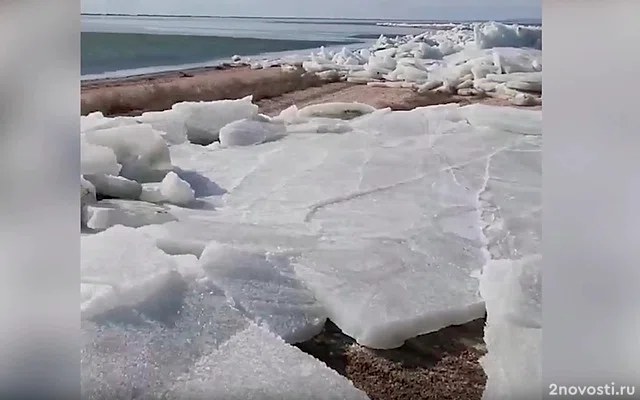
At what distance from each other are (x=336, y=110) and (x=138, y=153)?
0.51 meters

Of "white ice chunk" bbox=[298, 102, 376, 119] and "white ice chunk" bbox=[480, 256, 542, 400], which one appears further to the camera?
"white ice chunk" bbox=[298, 102, 376, 119]

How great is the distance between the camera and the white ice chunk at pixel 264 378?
55.6 inches

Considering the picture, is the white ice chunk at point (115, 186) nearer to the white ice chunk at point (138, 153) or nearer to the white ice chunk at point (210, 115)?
the white ice chunk at point (138, 153)

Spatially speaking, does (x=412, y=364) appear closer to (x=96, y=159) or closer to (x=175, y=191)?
(x=175, y=191)

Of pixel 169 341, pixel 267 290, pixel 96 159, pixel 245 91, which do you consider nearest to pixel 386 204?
pixel 267 290

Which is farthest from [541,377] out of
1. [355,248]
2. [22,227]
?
[22,227]

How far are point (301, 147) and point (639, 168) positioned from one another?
32.0 inches

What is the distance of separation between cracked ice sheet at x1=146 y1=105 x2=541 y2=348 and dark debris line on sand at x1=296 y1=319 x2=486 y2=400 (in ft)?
0.11

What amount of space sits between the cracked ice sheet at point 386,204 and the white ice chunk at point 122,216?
0.03 metres

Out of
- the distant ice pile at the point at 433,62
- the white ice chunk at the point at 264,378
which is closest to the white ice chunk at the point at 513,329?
the white ice chunk at the point at 264,378

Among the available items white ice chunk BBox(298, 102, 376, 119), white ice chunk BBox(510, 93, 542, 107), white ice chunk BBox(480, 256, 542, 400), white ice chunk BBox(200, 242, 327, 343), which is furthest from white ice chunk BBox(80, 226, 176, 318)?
white ice chunk BBox(510, 93, 542, 107)

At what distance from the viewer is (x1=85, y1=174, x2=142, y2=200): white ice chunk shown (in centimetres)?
157

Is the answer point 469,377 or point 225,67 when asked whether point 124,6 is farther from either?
point 469,377

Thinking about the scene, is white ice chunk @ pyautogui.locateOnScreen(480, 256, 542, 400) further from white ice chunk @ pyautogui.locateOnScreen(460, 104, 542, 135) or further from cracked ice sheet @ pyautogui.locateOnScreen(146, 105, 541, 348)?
white ice chunk @ pyautogui.locateOnScreen(460, 104, 542, 135)
